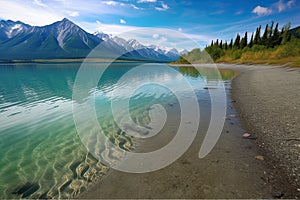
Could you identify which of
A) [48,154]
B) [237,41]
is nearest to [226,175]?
[48,154]

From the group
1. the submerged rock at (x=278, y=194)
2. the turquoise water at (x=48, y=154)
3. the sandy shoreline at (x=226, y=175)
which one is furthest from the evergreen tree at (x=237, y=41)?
the submerged rock at (x=278, y=194)

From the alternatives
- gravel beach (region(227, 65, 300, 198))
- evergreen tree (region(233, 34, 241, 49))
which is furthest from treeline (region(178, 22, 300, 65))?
gravel beach (region(227, 65, 300, 198))

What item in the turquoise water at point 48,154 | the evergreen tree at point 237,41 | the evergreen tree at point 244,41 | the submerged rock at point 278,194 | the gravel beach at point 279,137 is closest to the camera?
the submerged rock at point 278,194

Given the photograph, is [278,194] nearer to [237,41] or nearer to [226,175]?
[226,175]

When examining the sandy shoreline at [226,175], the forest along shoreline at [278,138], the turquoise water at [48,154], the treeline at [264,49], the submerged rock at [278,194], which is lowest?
the turquoise water at [48,154]

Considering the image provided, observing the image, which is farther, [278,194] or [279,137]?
[279,137]

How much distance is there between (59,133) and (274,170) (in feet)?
41.4

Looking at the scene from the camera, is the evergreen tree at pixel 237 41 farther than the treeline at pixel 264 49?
Result: Yes

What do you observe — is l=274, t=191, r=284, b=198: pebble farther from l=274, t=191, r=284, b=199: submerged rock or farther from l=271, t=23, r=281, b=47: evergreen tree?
l=271, t=23, r=281, b=47: evergreen tree

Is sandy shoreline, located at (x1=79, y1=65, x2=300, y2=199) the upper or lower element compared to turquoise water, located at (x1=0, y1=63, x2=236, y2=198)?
upper

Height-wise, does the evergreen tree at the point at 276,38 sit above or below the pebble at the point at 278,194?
above

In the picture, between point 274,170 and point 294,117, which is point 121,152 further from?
point 294,117

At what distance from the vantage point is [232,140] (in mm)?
8539

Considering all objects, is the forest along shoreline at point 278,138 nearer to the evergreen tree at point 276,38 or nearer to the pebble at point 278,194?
the pebble at point 278,194
